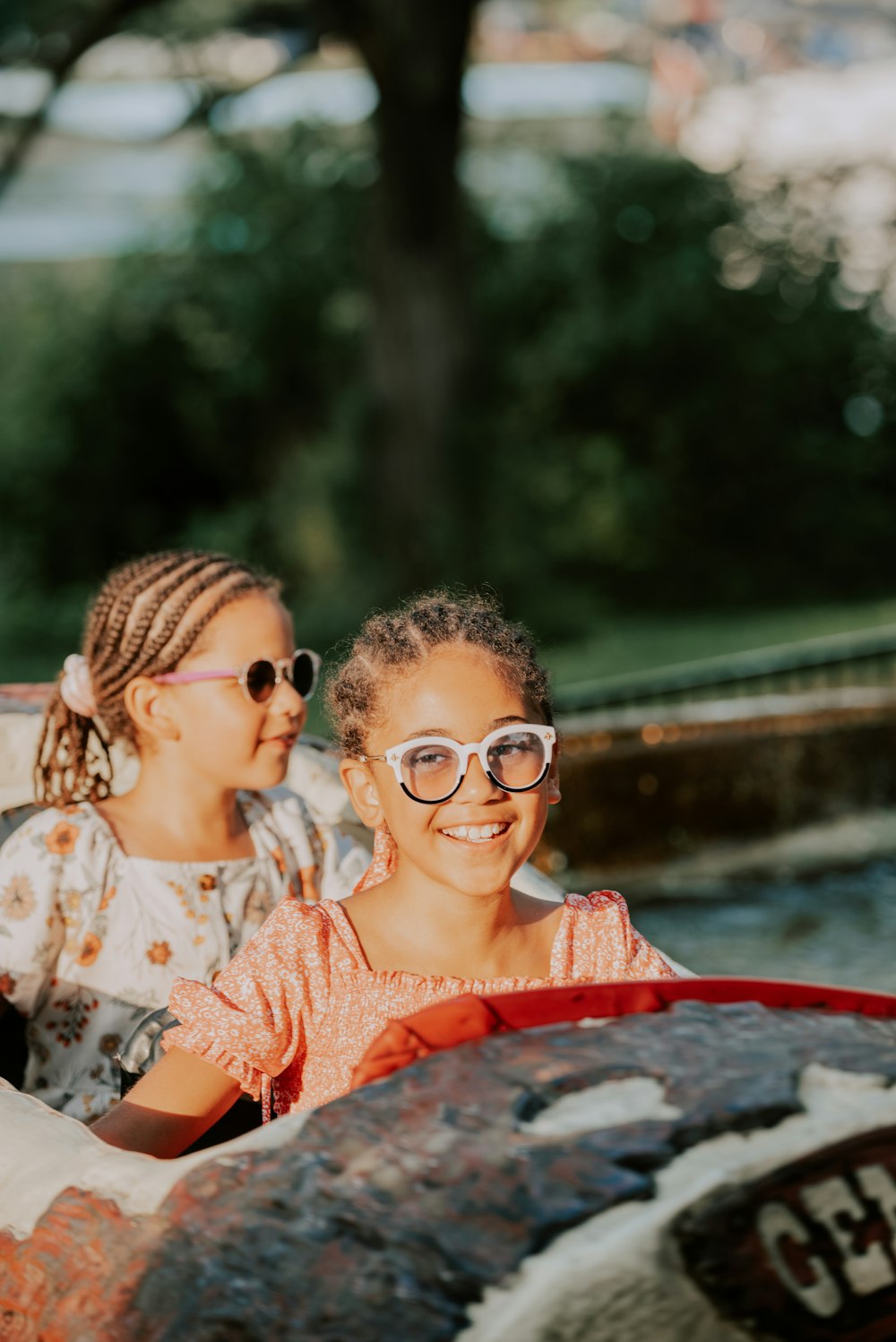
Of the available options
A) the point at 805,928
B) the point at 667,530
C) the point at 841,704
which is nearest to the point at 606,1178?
the point at 805,928

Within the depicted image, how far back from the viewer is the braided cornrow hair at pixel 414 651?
6.16 ft

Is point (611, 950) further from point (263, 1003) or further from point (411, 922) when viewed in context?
point (263, 1003)

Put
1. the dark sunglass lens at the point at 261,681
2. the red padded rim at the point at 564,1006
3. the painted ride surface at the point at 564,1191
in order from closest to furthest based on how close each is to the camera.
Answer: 1. the painted ride surface at the point at 564,1191
2. the red padded rim at the point at 564,1006
3. the dark sunglass lens at the point at 261,681

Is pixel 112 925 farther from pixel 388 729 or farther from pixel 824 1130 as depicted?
pixel 824 1130

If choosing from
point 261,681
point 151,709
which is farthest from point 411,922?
point 151,709

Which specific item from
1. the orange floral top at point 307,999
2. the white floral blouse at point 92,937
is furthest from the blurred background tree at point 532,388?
the orange floral top at point 307,999

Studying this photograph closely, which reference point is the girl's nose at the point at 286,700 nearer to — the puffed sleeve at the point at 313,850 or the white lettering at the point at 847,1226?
the puffed sleeve at the point at 313,850

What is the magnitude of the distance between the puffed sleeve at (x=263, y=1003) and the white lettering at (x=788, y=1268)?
71cm

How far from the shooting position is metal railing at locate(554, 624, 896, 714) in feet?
22.0

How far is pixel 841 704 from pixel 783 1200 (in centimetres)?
526

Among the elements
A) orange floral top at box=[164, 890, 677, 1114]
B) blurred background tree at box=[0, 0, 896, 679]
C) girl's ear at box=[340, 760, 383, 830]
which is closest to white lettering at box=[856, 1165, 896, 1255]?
orange floral top at box=[164, 890, 677, 1114]

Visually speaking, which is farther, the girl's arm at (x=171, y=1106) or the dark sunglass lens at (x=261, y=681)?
the dark sunglass lens at (x=261, y=681)

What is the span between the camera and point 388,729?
74.4 inches

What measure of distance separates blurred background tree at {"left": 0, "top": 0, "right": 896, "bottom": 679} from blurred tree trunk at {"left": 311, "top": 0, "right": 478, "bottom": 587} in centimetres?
49
